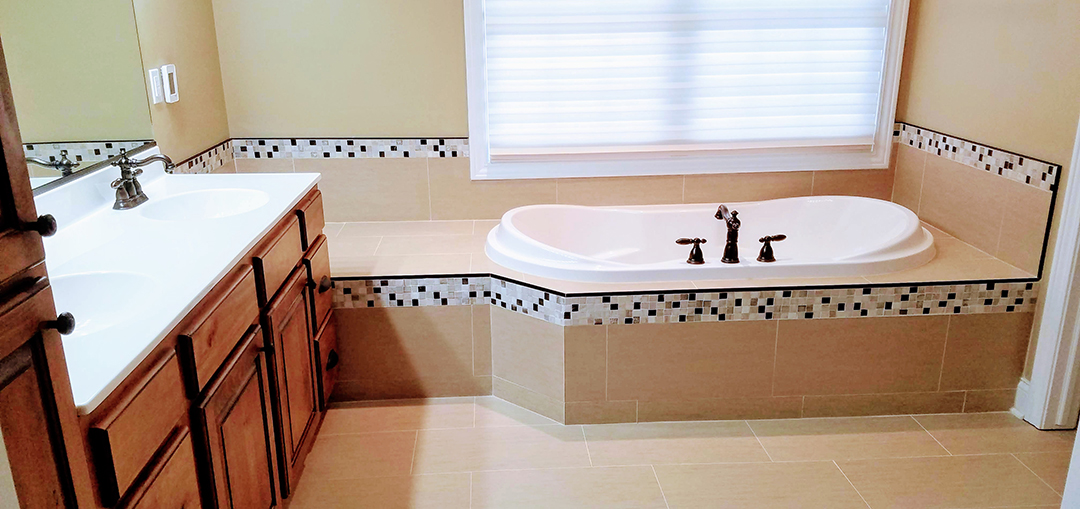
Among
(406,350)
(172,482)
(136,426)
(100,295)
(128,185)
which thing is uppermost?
(128,185)

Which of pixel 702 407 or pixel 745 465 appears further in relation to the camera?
pixel 702 407

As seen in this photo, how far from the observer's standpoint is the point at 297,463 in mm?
2215

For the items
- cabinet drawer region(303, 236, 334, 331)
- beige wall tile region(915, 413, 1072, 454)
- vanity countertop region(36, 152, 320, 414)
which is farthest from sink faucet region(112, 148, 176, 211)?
beige wall tile region(915, 413, 1072, 454)

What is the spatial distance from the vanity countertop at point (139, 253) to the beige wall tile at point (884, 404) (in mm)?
1878

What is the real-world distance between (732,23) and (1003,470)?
196cm

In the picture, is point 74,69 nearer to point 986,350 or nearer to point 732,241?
point 732,241

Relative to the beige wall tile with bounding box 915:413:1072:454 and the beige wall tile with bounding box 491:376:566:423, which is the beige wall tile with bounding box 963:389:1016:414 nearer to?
the beige wall tile with bounding box 915:413:1072:454

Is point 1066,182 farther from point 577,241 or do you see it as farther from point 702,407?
point 577,241

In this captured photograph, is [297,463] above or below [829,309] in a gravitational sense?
below

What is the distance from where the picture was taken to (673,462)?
2.39 metres

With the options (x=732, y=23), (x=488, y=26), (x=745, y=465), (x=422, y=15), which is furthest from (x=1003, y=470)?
(x=422, y=15)

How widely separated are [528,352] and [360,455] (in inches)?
25.6

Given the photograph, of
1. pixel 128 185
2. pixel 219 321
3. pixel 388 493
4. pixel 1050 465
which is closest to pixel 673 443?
pixel 388 493

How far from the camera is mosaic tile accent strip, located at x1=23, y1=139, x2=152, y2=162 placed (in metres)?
1.86
